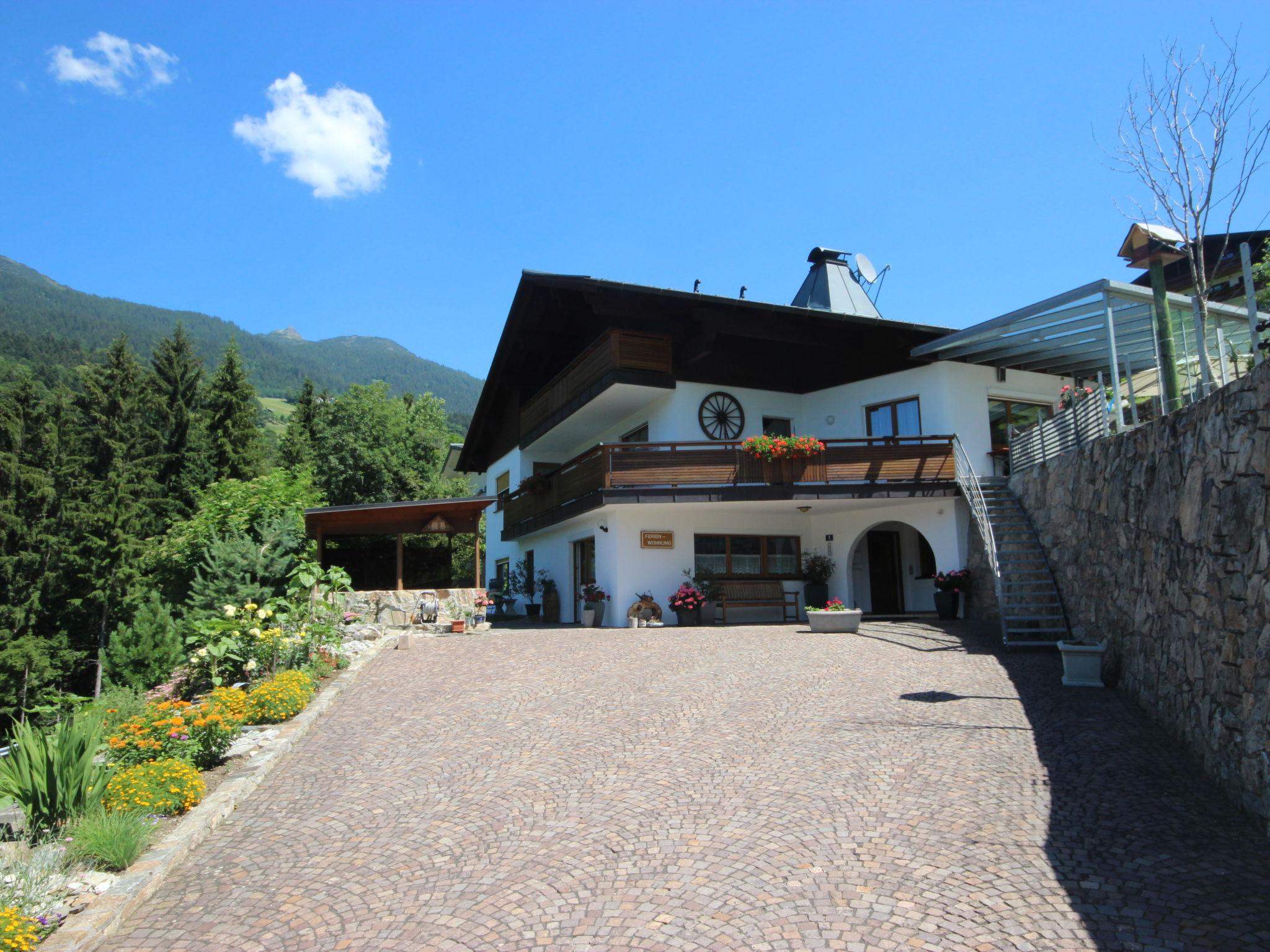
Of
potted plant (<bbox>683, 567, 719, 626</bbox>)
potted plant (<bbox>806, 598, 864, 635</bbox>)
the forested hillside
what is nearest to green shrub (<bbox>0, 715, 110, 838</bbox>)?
potted plant (<bbox>806, 598, 864, 635</bbox>)

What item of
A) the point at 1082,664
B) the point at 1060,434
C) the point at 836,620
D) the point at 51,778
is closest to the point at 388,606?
the point at 836,620

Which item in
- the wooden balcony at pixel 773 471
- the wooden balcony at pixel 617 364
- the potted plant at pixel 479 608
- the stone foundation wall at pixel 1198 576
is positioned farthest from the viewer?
the wooden balcony at pixel 617 364

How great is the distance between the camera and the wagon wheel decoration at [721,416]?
785 inches

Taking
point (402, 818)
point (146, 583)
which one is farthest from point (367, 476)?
point (402, 818)

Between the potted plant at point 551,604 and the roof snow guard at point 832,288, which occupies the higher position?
the roof snow guard at point 832,288

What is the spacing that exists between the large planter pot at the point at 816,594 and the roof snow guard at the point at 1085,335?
557 cm

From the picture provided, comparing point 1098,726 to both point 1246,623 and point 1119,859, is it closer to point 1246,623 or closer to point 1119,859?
point 1246,623

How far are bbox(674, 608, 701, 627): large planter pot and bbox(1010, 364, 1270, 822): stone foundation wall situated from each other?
8.37m

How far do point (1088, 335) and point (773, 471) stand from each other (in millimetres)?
6287

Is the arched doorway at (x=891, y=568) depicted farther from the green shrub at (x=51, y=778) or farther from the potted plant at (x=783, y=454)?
the green shrub at (x=51, y=778)

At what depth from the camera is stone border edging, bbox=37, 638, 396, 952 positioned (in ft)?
14.4

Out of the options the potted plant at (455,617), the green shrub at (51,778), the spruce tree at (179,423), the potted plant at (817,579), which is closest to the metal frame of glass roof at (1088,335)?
the potted plant at (817,579)

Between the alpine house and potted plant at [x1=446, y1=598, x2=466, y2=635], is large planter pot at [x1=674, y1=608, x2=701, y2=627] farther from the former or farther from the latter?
potted plant at [x1=446, y1=598, x2=466, y2=635]

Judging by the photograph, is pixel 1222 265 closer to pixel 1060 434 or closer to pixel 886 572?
pixel 886 572
